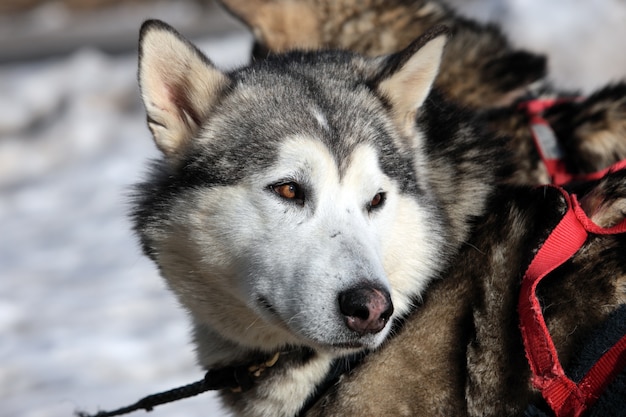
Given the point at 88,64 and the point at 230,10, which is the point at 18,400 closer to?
the point at 230,10

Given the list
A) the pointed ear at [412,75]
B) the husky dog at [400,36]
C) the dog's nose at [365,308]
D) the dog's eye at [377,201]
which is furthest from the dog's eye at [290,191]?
the husky dog at [400,36]

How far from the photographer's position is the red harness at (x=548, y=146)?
3826 millimetres

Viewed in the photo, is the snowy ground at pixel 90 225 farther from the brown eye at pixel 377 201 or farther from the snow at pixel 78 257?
the brown eye at pixel 377 201

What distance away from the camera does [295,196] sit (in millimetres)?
2727

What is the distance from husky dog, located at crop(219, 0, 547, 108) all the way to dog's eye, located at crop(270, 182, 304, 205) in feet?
5.84

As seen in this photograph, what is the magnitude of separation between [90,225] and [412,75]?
538cm

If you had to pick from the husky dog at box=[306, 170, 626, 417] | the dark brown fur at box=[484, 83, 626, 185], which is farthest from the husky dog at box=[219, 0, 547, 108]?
A: the husky dog at box=[306, 170, 626, 417]

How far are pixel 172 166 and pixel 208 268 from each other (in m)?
0.41

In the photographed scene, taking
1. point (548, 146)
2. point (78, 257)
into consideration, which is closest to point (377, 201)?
point (548, 146)

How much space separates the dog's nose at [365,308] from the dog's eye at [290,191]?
40 cm

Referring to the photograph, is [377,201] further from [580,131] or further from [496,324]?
[580,131]

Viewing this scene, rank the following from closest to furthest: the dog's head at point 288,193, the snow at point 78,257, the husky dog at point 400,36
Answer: the dog's head at point 288,193, the husky dog at point 400,36, the snow at point 78,257

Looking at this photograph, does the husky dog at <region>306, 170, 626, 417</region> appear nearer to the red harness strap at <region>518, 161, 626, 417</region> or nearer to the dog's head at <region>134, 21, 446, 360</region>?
the red harness strap at <region>518, 161, 626, 417</region>

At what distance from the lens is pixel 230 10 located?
4758 millimetres
